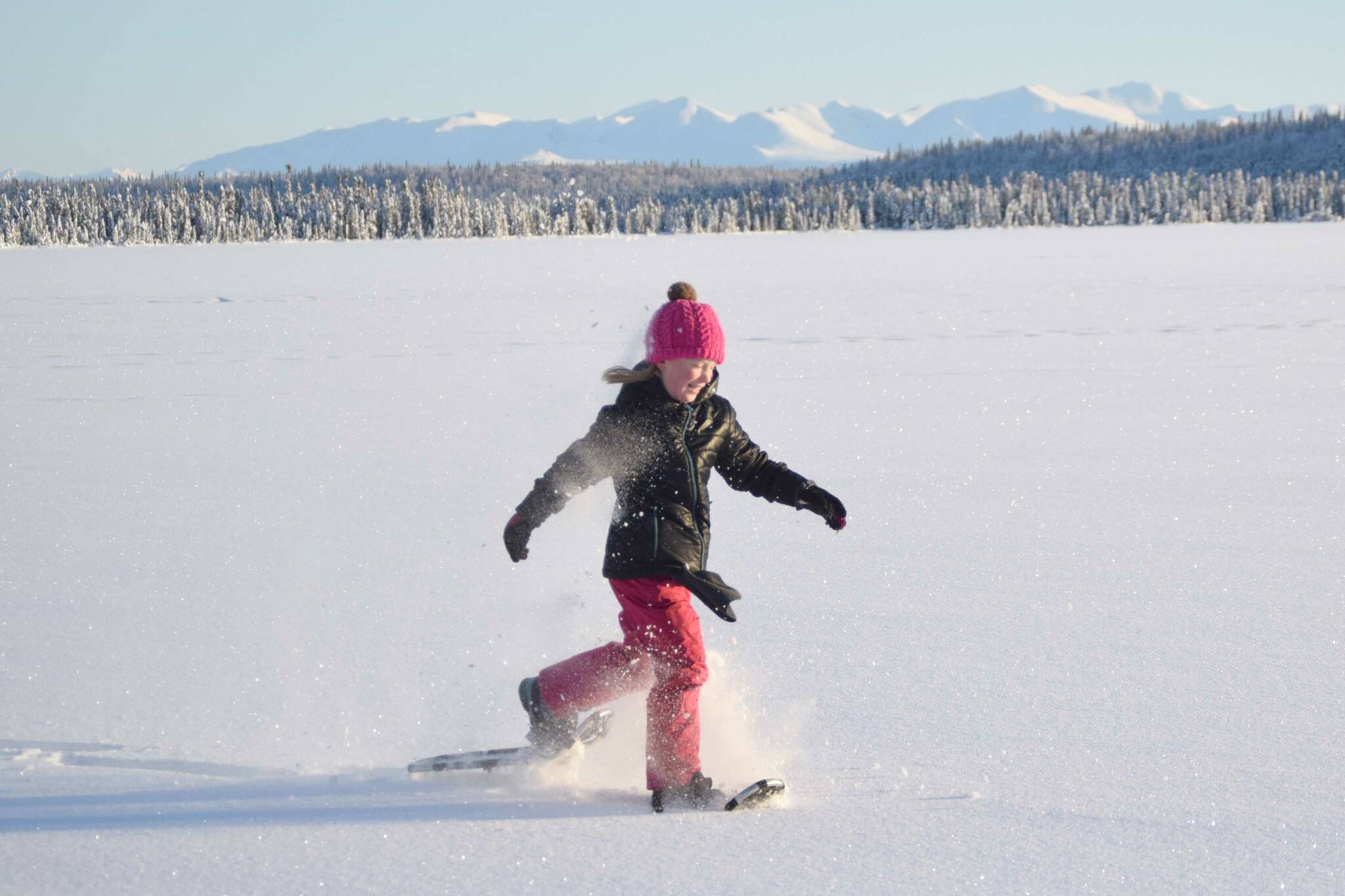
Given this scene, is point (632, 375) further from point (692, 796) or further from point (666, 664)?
point (692, 796)

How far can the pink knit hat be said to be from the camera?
2.76 meters

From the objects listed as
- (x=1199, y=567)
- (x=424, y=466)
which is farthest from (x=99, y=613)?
(x=1199, y=567)

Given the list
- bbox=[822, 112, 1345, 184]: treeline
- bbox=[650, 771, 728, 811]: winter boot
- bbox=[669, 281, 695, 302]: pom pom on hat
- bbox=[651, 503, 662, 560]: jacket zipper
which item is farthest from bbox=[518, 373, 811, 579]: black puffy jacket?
bbox=[822, 112, 1345, 184]: treeline

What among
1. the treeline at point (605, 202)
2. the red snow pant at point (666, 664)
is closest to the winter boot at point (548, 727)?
the red snow pant at point (666, 664)

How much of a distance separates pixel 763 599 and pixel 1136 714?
1.43 m

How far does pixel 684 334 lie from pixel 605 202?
4345 inches

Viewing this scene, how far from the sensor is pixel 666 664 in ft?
9.09


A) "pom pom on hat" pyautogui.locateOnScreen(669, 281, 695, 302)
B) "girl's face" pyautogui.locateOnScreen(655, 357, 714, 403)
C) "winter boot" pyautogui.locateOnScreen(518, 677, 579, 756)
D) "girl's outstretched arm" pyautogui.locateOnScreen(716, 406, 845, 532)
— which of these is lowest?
"winter boot" pyautogui.locateOnScreen(518, 677, 579, 756)

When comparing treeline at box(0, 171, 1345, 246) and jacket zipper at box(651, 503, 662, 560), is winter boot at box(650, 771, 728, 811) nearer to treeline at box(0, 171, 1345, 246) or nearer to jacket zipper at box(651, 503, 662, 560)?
jacket zipper at box(651, 503, 662, 560)

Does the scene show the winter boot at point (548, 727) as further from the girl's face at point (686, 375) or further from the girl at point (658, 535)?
the girl's face at point (686, 375)

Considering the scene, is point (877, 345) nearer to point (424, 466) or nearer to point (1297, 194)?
point (424, 466)

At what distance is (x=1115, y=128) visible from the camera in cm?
14175

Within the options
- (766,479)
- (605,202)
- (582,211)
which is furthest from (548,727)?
(605,202)

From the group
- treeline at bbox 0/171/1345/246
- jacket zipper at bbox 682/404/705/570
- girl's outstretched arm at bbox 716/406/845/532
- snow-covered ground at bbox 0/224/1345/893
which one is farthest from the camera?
treeline at bbox 0/171/1345/246
